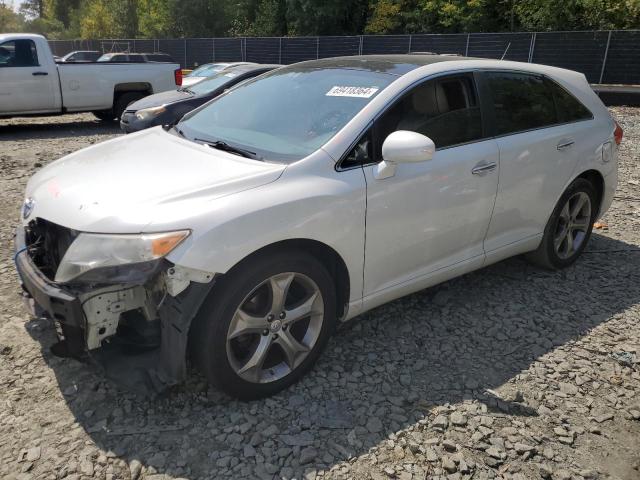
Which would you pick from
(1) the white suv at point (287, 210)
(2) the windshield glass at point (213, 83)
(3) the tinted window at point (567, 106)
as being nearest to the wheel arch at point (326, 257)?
(1) the white suv at point (287, 210)

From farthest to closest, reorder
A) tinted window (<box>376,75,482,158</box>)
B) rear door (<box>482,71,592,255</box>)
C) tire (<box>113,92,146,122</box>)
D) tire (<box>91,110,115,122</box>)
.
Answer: tire (<box>91,110,115,122</box>) → tire (<box>113,92,146,122</box>) → rear door (<box>482,71,592,255</box>) → tinted window (<box>376,75,482,158</box>)

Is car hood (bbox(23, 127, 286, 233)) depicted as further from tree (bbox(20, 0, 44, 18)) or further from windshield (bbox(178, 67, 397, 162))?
tree (bbox(20, 0, 44, 18))

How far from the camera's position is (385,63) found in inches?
144

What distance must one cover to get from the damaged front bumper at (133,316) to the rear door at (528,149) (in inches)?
87.5

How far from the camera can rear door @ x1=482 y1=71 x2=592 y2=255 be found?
12.4 feet

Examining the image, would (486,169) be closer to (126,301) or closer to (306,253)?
(306,253)

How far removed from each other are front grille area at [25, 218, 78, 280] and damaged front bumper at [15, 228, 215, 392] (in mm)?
81

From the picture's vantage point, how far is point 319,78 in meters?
3.62

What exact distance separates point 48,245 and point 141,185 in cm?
57

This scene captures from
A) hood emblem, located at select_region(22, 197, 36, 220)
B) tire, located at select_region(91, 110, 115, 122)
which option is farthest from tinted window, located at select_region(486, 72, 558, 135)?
tire, located at select_region(91, 110, 115, 122)

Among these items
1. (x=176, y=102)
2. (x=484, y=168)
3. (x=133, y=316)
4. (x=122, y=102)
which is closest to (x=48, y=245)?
(x=133, y=316)

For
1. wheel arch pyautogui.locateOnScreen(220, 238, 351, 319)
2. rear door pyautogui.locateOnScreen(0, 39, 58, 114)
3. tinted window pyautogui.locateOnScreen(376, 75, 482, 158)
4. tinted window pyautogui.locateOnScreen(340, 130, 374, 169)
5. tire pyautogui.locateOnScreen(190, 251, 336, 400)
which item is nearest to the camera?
tire pyautogui.locateOnScreen(190, 251, 336, 400)

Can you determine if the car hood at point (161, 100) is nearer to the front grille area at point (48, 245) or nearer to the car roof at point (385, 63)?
the car roof at point (385, 63)

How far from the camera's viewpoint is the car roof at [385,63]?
11.6ft
